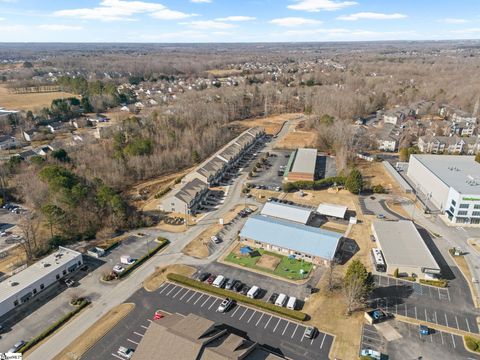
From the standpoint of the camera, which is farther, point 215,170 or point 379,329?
point 215,170

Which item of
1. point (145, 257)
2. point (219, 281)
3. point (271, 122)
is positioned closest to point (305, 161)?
point (219, 281)

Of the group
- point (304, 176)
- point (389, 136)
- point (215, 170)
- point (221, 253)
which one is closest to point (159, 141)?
point (215, 170)

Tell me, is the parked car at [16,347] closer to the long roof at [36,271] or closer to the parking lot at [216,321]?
the long roof at [36,271]

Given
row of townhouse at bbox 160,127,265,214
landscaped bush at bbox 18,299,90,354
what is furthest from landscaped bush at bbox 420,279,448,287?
landscaped bush at bbox 18,299,90,354

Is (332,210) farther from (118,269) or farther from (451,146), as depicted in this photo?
(451,146)

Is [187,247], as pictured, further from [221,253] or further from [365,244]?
[365,244]

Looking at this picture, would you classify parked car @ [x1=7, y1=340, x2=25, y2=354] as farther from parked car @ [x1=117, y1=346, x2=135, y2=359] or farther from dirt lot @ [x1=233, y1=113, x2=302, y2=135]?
dirt lot @ [x1=233, y1=113, x2=302, y2=135]
